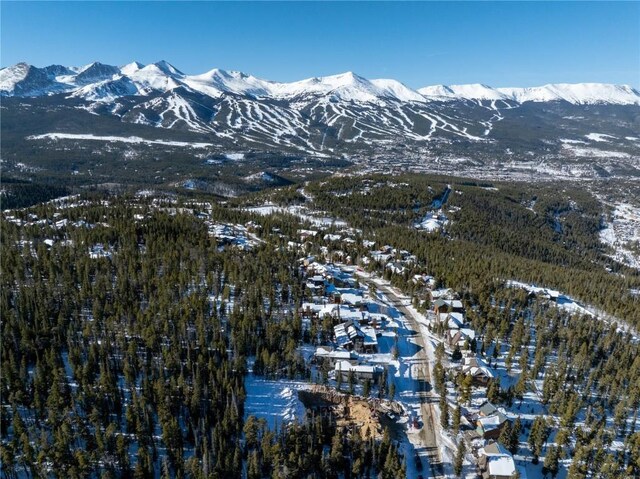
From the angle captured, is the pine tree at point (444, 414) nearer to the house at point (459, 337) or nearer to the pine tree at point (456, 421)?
the pine tree at point (456, 421)

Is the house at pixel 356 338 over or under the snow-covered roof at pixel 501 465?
over

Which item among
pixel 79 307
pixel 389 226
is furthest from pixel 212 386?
pixel 389 226

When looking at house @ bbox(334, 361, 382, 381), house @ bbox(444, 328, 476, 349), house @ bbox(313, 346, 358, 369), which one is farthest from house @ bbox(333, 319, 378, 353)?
house @ bbox(444, 328, 476, 349)

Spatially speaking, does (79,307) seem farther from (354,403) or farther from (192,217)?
(192,217)

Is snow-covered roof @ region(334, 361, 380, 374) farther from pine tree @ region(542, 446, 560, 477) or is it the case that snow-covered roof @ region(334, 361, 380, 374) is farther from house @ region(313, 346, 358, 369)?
pine tree @ region(542, 446, 560, 477)

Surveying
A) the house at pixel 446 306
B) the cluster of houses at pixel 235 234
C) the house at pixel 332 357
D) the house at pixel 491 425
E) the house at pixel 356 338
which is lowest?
the house at pixel 491 425

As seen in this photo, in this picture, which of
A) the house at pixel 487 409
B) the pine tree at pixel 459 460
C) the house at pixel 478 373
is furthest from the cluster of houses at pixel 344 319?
the pine tree at pixel 459 460
